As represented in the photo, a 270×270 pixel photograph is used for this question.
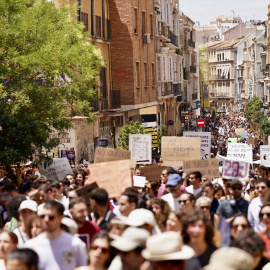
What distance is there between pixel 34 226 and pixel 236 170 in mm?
8799

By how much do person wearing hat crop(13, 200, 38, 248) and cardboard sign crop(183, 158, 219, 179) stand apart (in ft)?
27.0

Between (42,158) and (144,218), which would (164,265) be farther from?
(42,158)

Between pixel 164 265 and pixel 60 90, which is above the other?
pixel 60 90

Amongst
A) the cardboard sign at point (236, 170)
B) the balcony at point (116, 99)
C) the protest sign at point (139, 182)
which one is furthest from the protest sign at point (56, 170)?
the balcony at point (116, 99)

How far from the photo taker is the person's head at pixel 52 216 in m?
7.43

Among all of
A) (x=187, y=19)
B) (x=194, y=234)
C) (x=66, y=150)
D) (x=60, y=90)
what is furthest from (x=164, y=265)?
(x=187, y=19)

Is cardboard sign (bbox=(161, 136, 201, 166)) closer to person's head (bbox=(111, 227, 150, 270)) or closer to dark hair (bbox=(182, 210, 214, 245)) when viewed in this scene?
dark hair (bbox=(182, 210, 214, 245))

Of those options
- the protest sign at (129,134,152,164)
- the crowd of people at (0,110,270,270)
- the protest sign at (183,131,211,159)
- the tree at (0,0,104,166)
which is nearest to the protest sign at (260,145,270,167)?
the protest sign at (183,131,211,159)

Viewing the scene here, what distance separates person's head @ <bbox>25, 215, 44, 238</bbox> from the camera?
8.05m

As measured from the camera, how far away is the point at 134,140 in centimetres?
2178

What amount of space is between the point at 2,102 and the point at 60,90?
2.46 metres

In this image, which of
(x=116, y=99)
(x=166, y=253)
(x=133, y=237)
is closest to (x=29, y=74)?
(x=133, y=237)

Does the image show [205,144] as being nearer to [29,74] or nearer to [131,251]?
[29,74]

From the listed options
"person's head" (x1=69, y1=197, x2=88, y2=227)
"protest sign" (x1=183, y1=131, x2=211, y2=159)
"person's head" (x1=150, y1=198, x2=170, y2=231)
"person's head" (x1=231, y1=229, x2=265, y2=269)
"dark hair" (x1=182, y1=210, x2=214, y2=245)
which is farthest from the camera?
"protest sign" (x1=183, y1=131, x2=211, y2=159)
